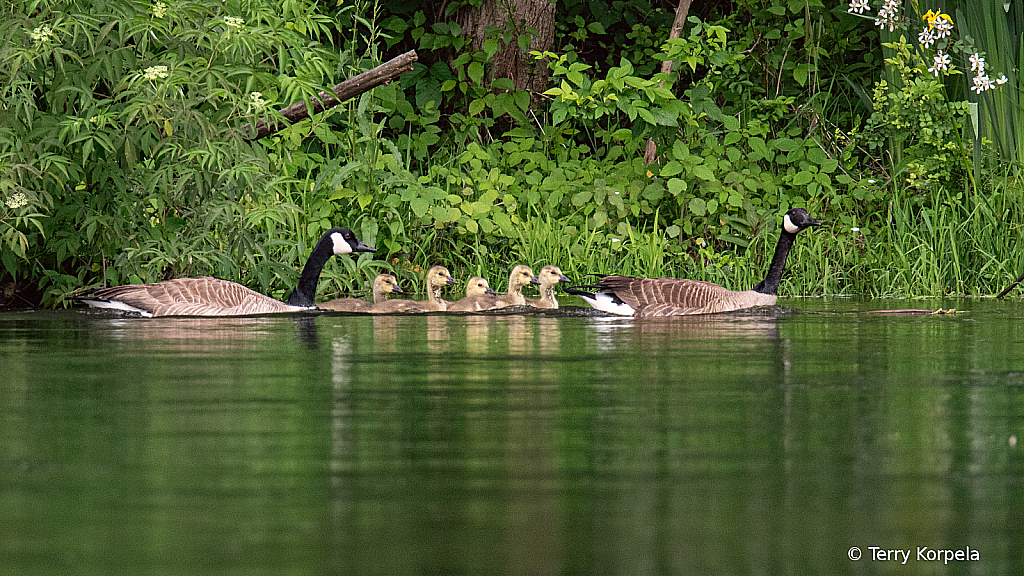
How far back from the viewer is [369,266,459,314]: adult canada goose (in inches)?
524

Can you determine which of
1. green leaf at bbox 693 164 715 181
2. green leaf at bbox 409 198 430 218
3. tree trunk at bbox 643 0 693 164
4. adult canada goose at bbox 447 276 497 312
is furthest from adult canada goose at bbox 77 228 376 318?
tree trunk at bbox 643 0 693 164

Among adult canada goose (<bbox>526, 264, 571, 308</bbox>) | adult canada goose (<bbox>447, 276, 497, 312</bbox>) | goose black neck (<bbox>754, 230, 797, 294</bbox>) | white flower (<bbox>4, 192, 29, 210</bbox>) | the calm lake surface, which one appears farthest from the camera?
adult canada goose (<bbox>526, 264, 571, 308</bbox>)

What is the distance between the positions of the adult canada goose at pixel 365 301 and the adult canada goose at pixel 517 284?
104cm

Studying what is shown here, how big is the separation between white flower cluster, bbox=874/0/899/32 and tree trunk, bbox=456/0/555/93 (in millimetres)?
5110

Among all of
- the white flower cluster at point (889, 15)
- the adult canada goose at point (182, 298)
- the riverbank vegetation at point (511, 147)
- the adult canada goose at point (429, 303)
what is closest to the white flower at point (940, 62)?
the riverbank vegetation at point (511, 147)

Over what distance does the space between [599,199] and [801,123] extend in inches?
148

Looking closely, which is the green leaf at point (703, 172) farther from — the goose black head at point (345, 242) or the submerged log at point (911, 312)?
the submerged log at point (911, 312)

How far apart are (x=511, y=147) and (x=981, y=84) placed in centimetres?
595

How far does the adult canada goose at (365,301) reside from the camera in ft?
44.2

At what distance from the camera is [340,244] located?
46.5ft

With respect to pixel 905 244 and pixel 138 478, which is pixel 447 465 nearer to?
pixel 138 478

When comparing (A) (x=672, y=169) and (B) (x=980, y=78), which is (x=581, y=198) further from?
(B) (x=980, y=78)

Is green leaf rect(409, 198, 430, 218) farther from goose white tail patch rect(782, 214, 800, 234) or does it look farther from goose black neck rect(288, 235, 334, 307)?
goose white tail patch rect(782, 214, 800, 234)

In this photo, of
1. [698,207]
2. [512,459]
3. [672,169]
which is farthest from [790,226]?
[512,459]
